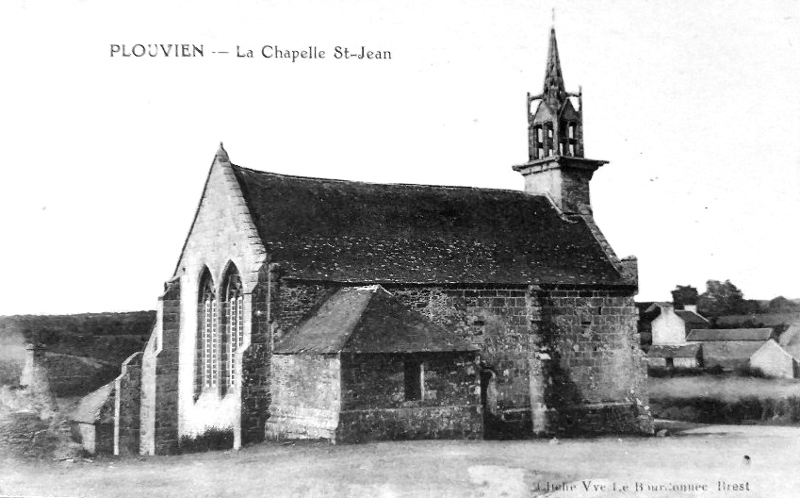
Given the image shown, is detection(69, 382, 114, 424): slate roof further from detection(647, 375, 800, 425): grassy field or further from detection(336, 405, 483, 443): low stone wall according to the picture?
detection(647, 375, 800, 425): grassy field

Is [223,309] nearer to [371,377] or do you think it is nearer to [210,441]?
[210,441]

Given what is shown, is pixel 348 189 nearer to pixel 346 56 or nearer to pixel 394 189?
pixel 394 189

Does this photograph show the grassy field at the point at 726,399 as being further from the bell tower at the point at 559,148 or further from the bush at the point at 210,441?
the bush at the point at 210,441

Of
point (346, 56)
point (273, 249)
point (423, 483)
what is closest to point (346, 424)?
point (423, 483)

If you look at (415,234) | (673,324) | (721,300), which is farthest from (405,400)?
(673,324)

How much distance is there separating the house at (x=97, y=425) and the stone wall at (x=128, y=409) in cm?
29

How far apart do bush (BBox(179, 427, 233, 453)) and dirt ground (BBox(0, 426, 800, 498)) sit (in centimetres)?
222

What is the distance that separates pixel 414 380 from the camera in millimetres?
23766

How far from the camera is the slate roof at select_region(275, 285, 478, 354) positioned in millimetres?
23219

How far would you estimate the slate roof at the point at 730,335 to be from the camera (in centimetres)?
4844

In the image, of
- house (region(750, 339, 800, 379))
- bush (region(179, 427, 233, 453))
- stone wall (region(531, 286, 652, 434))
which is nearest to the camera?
bush (region(179, 427, 233, 453))

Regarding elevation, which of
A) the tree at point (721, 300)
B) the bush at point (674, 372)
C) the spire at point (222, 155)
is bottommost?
the bush at point (674, 372)

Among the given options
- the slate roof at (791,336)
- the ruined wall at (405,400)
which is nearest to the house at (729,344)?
the slate roof at (791,336)

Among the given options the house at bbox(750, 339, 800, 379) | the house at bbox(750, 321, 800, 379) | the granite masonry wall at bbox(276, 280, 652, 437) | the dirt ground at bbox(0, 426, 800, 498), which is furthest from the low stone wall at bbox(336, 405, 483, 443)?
the house at bbox(750, 339, 800, 379)
